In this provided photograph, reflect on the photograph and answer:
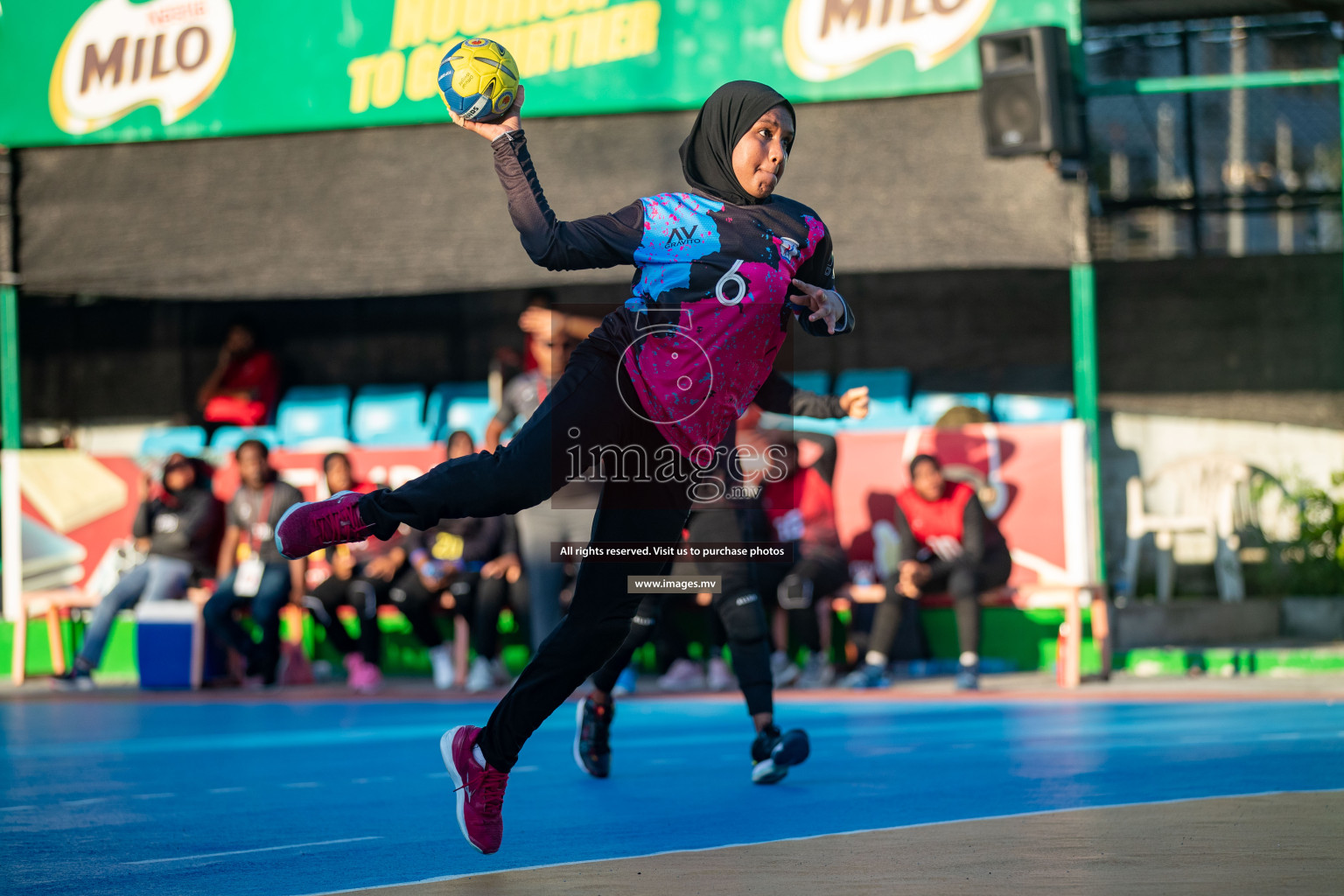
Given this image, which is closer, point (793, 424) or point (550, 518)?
point (550, 518)

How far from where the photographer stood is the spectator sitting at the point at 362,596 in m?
9.37

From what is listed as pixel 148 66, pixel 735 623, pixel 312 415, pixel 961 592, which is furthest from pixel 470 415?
pixel 735 623

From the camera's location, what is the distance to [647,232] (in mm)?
3857

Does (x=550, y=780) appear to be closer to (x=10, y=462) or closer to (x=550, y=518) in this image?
(x=550, y=518)

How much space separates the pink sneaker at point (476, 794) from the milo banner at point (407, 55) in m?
6.78

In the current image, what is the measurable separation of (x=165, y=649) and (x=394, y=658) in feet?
4.99

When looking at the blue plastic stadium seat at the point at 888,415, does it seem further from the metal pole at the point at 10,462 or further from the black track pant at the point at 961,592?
the metal pole at the point at 10,462

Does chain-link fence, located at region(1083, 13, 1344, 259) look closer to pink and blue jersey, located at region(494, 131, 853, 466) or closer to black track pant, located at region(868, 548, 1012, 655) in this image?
black track pant, located at region(868, 548, 1012, 655)

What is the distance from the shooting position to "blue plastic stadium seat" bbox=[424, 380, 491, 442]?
12.2m

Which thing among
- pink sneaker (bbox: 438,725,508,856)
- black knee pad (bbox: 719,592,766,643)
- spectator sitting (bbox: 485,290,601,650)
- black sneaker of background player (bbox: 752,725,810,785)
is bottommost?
black sneaker of background player (bbox: 752,725,810,785)

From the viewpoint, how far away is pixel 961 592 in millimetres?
8789

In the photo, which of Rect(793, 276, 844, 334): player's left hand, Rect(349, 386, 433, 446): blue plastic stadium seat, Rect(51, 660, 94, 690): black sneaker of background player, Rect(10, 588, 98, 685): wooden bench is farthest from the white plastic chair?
Rect(793, 276, 844, 334): player's left hand

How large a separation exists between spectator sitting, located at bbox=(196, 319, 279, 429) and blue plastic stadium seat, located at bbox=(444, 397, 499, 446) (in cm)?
151

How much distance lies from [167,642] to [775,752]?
5.63 meters
